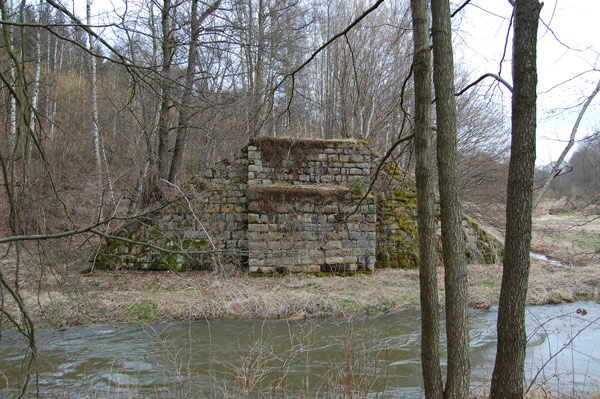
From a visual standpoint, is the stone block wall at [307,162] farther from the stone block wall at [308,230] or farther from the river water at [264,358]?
the river water at [264,358]

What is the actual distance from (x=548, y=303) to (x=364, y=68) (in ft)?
34.9

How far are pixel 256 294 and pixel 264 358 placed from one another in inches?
139

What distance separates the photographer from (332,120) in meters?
17.1

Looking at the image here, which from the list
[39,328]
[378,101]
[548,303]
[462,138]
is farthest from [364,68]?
[39,328]

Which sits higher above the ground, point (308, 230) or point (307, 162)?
point (307, 162)

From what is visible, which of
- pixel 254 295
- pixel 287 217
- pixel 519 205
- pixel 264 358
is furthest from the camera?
pixel 287 217

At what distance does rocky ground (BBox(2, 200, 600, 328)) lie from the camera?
23.8ft

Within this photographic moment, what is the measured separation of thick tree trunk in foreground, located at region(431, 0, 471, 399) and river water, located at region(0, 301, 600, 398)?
4.72 ft

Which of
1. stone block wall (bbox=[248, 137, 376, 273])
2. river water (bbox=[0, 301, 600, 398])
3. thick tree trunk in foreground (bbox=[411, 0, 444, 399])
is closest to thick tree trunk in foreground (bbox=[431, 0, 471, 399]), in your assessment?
thick tree trunk in foreground (bbox=[411, 0, 444, 399])

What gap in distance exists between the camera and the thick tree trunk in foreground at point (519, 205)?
2432 mm

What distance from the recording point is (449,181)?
2.61 meters

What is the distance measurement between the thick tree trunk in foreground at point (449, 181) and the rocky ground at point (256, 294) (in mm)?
4822

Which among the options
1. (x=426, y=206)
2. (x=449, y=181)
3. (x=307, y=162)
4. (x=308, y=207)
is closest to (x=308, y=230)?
(x=308, y=207)

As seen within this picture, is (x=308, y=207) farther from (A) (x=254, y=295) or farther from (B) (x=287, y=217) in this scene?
(A) (x=254, y=295)
